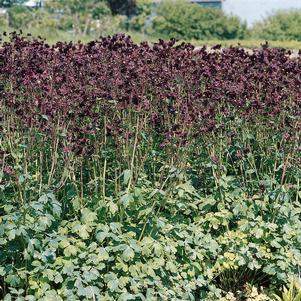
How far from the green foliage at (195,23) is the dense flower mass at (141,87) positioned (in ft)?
98.7

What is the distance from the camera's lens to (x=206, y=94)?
5066 mm

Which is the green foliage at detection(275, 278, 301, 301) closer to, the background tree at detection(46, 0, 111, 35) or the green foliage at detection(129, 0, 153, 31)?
the background tree at detection(46, 0, 111, 35)

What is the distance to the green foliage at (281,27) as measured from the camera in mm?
36969

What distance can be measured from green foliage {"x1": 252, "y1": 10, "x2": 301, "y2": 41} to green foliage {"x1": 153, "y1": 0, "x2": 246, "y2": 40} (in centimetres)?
171

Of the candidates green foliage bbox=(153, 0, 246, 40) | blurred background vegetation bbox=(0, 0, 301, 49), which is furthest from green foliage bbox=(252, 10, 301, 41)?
green foliage bbox=(153, 0, 246, 40)

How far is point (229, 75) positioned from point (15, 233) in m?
2.45

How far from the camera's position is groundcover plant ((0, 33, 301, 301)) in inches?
164

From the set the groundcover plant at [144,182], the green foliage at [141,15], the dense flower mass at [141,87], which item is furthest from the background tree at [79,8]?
the groundcover plant at [144,182]

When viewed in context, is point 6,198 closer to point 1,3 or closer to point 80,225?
point 80,225

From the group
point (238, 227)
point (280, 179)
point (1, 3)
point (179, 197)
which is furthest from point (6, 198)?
point (1, 3)

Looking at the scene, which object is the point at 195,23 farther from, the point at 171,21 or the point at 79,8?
the point at 79,8

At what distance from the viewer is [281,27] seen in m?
38.8

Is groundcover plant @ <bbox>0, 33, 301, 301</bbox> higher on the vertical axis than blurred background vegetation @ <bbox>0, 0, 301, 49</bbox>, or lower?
higher

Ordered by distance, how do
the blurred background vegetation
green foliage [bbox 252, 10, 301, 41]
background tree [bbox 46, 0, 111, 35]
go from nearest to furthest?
the blurred background vegetation → green foliage [bbox 252, 10, 301, 41] → background tree [bbox 46, 0, 111, 35]
